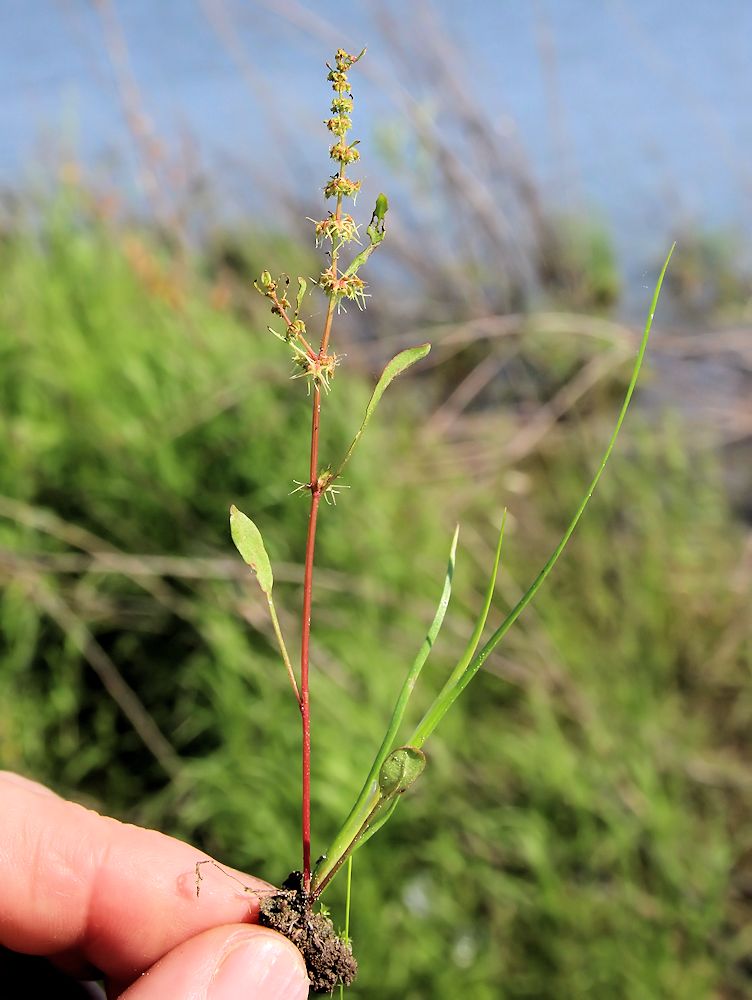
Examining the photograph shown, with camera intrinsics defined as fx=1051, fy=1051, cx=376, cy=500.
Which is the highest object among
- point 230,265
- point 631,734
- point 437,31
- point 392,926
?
point 437,31

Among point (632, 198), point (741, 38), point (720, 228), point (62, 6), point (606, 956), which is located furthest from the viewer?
point (741, 38)

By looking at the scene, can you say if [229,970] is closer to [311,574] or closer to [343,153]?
[311,574]

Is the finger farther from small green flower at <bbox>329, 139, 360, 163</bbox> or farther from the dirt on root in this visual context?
small green flower at <bbox>329, 139, 360, 163</bbox>

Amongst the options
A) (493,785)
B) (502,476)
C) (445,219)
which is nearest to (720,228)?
(445,219)

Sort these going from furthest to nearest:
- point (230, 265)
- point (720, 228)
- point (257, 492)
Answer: point (720, 228), point (230, 265), point (257, 492)

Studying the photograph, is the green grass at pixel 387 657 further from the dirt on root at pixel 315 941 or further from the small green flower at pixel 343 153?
the small green flower at pixel 343 153

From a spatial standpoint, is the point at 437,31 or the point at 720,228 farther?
the point at 720,228

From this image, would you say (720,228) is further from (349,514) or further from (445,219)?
(349,514)
